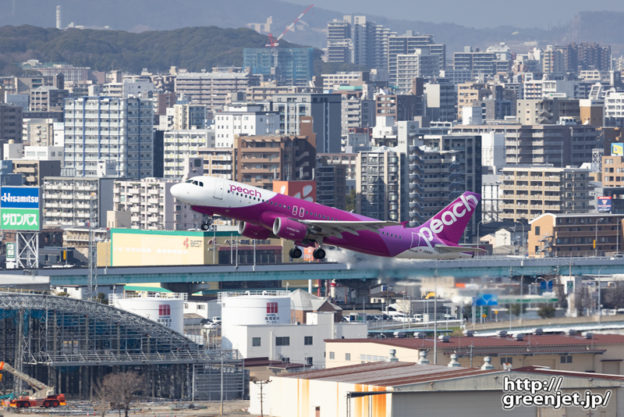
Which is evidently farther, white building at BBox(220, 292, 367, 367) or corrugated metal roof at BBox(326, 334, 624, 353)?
white building at BBox(220, 292, 367, 367)

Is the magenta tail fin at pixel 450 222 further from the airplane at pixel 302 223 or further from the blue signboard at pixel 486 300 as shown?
the blue signboard at pixel 486 300

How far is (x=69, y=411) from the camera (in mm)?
146125

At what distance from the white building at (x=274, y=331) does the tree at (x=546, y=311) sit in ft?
75.3

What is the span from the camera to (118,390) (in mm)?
148625

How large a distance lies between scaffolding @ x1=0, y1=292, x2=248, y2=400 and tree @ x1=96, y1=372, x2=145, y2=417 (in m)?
2.20

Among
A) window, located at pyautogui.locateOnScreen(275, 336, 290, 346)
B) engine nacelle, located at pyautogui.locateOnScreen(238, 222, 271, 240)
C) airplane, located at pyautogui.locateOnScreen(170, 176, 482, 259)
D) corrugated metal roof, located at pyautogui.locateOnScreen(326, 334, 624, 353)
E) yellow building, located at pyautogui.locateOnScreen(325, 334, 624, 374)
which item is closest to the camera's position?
airplane, located at pyautogui.locateOnScreen(170, 176, 482, 259)

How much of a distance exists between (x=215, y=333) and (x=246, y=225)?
75.2 m

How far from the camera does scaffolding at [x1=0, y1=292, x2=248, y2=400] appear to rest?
158 meters

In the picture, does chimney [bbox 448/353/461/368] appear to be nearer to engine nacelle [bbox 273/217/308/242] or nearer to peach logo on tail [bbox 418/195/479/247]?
peach logo on tail [bbox 418/195/479/247]

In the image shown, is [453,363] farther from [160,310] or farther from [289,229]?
[160,310]

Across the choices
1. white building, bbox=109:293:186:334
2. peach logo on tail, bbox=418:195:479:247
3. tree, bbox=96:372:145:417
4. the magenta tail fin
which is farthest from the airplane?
white building, bbox=109:293:186:334

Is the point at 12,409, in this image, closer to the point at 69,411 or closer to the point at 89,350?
the point at 69,411

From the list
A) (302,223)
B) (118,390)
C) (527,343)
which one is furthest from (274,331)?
(302,223)

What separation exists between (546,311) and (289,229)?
5036cm
